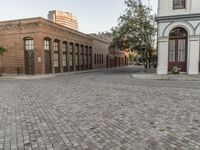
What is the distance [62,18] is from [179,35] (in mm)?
53560

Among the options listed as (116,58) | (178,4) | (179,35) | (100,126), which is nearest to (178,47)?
(179,35)

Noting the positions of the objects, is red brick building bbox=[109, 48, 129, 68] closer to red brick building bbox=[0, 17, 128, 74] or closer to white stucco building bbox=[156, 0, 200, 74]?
red brick building bbox=[0, 17, 128, 74]

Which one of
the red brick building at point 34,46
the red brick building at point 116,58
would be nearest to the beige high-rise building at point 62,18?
the red brick building at point 116,58

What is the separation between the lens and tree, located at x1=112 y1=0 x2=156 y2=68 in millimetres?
25141

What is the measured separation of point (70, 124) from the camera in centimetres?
454

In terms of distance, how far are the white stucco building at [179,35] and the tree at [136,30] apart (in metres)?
6.44

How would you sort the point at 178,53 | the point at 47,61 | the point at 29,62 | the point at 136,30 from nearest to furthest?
1. the point at 178,53
2. the point at 29,62
3. the point at 47,61
4. the point at 136,30

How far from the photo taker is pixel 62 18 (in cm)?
6550

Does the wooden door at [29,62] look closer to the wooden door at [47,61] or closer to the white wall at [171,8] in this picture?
the wooden door at [47,61]

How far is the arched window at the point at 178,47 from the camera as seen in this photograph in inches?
730

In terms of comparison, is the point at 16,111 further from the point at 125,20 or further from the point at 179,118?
the point at 125,20

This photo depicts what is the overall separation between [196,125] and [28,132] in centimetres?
380

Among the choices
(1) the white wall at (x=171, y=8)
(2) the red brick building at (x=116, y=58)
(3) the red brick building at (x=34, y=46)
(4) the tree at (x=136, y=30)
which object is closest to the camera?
(1) the white wall at (x=171, y=8)

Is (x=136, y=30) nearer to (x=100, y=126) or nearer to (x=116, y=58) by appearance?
(x=100, y=126)
